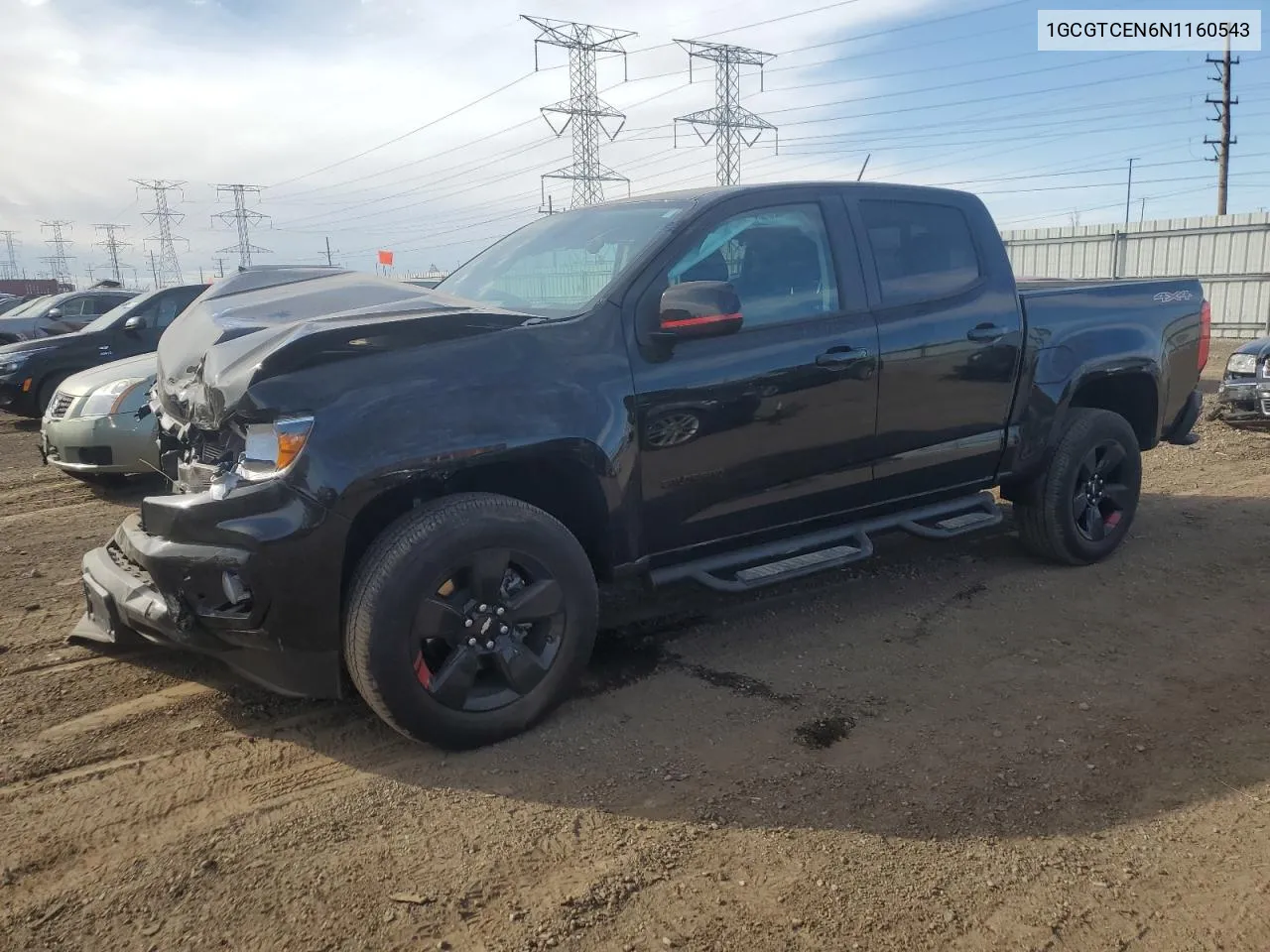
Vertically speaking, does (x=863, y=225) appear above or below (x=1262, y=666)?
above

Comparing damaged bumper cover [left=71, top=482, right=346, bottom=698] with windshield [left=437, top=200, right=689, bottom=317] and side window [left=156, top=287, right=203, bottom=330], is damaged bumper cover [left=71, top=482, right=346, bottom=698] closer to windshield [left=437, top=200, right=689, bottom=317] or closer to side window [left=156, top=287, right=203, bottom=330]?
windshield [left=437, top=200, right=689, bottom=317]

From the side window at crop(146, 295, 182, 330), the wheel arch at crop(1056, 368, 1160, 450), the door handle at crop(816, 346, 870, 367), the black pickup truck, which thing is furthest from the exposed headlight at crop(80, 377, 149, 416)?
the wheel arch at crop(1056, 368, 1160, 450)

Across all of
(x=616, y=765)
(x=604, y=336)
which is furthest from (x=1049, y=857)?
(x=604, y=336)

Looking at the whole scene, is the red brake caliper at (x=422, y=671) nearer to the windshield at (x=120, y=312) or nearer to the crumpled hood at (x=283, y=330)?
the crumpled hood at (x=283, y=330)

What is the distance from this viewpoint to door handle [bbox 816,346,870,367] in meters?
3.98

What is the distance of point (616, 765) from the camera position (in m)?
3.16

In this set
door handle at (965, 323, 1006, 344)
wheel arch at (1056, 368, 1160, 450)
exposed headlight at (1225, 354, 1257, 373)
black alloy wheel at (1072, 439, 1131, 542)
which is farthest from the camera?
exposed headlight at (1225, 354, 1257, 373)

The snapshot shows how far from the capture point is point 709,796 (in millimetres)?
2963

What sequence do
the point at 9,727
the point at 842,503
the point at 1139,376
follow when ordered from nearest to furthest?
1. the point at 9,727
2. the point at 842,503
3. the point at 1139,376

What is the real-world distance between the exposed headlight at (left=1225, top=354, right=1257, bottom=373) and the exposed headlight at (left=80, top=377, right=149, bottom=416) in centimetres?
960

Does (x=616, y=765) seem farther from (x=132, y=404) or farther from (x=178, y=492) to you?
(x=132, y=404)

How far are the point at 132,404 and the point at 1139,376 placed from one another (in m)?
6.66

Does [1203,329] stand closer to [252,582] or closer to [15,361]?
[252,582]

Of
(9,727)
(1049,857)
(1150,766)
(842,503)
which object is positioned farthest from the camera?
(842,503)
